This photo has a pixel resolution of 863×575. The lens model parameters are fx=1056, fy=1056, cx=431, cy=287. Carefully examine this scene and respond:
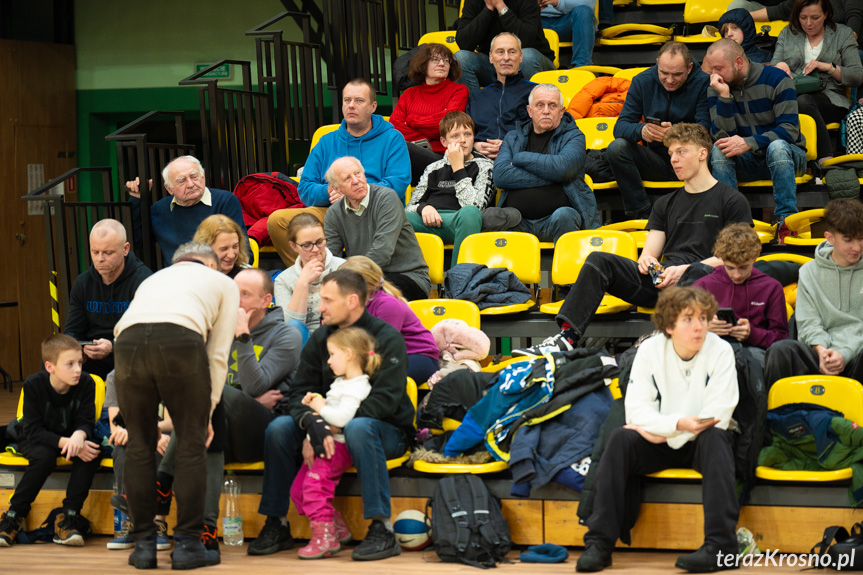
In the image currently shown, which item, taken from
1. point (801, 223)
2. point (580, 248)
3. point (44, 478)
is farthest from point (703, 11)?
point (44, 478)

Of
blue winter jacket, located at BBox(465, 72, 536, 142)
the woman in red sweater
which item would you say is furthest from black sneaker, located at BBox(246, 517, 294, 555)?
blue winter jacket, located at BBox(465, 72, 536, 142)

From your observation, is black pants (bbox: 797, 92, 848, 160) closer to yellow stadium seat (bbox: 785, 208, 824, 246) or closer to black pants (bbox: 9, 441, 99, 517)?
yellow stadium seat (bbox: 785, 208, 824, 246)

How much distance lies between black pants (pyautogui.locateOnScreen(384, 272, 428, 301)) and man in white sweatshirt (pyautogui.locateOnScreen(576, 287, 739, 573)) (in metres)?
1.62

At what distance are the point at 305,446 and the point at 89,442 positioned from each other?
3.20 ft

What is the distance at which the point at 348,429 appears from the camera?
3857mm

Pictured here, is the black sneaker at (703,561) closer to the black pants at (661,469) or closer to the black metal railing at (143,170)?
the black pants at (661,469)

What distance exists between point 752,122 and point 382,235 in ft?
7.53

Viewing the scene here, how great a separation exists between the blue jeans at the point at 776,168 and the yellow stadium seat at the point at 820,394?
1.96 meters

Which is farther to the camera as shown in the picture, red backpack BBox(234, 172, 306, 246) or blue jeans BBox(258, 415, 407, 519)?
red backpack BBox(234, 172, 306, 246)

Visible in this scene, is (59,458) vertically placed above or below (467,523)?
above

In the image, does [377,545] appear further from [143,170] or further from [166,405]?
[143,170]

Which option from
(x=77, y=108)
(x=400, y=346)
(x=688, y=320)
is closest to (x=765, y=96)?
(x=688, y=320)

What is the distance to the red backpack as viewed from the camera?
6.11m

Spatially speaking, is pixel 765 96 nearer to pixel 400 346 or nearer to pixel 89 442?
pixel 400 346
